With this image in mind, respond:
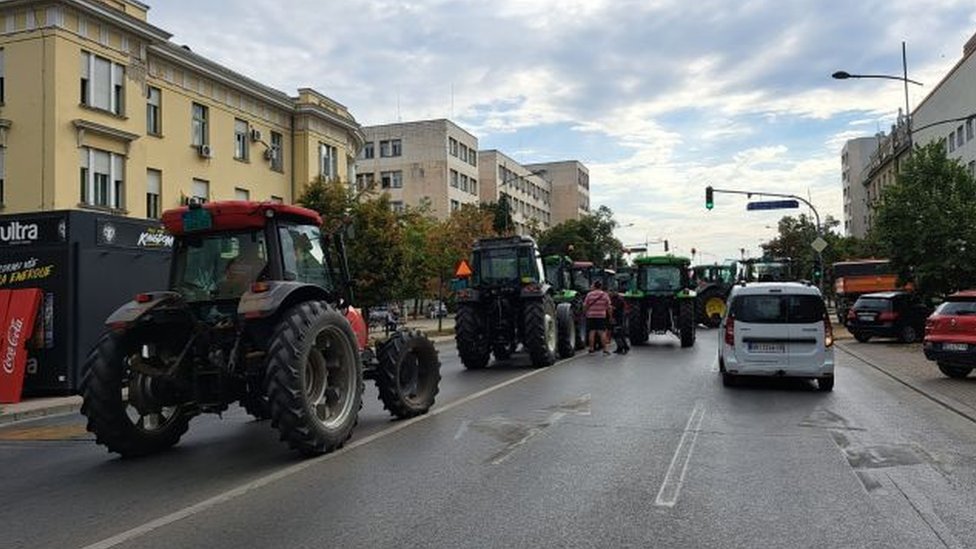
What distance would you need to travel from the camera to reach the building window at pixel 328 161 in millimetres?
40547

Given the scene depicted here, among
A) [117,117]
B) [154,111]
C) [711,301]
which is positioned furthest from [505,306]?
[711,301]

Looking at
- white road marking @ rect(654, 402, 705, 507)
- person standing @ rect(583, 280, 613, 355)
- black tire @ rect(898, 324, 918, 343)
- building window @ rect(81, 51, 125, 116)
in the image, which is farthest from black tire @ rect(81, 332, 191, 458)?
black tire @ rect(898, 324, 918, 343)

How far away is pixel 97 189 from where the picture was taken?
27359 millimetres

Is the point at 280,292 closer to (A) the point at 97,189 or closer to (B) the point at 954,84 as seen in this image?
(A) the point at 97,189

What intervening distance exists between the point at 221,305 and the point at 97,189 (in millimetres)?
21246

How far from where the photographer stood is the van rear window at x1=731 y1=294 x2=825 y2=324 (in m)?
13.5

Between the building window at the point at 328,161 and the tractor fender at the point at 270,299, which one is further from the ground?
the building window at the point at 328,161

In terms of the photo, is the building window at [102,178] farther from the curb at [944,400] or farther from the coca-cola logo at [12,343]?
the curb at [944,400]

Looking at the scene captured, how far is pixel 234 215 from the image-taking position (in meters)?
8.78

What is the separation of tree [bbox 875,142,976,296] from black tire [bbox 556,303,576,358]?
12.0 metres

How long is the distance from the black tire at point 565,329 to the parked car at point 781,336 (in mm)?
5963

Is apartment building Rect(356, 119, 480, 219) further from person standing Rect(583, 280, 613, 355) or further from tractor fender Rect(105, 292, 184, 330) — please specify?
tractor fender Rect(105, 292, 184, 330)

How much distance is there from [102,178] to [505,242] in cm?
1616

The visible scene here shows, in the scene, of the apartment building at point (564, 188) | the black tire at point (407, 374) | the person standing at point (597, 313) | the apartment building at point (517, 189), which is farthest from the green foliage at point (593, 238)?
the black tire at point (407, 374)
